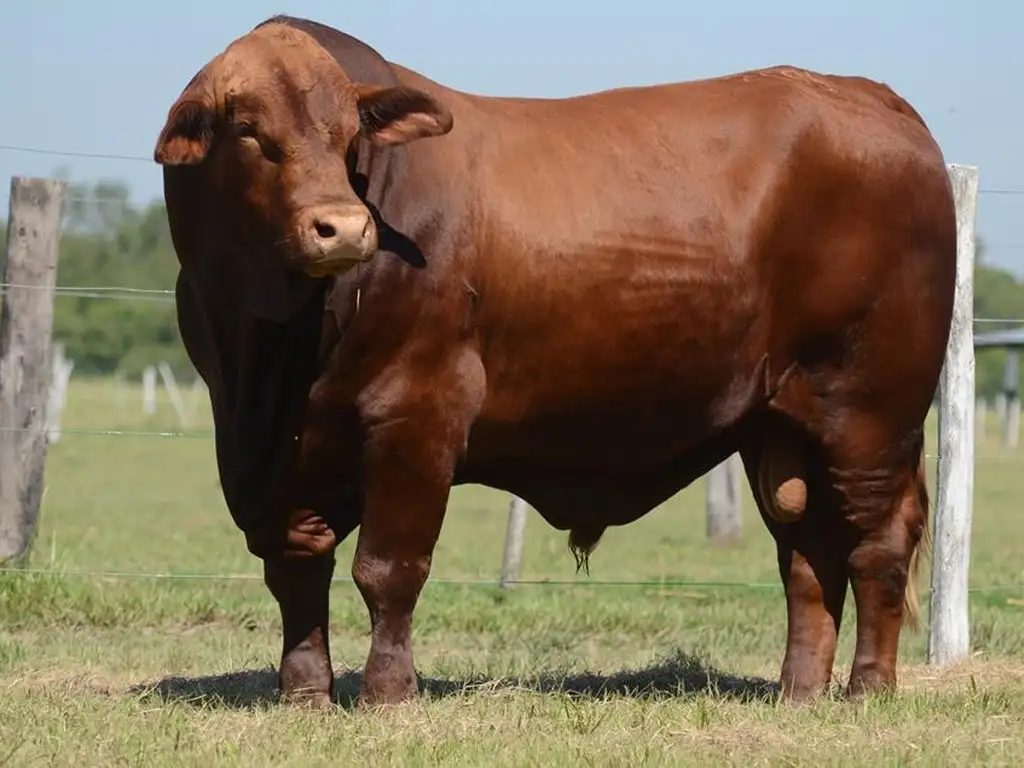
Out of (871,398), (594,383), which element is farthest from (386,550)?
(871,398)

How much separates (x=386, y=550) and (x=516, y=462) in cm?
74

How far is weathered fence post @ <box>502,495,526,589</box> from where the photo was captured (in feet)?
34.0

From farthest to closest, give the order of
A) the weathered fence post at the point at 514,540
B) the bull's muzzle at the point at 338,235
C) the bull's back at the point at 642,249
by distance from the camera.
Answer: the weathered fence post at the point at 514,540 → the bull's back at the point at 642,249 → the bull's muzzle at the point at 338,235

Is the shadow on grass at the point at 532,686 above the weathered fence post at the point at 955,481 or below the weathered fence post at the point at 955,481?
below

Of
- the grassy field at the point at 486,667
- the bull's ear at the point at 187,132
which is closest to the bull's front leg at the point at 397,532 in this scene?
the grassy field at the point at 486,667

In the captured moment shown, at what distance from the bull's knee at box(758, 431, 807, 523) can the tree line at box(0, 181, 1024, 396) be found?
80.0 feet

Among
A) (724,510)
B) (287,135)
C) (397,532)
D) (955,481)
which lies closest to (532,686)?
(397,532)

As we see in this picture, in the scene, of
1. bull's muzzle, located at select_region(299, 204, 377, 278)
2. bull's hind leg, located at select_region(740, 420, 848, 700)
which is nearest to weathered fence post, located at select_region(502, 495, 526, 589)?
bull's hind leg, located at select_region(740, 420, 848, 700)

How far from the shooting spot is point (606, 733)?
17.6ft

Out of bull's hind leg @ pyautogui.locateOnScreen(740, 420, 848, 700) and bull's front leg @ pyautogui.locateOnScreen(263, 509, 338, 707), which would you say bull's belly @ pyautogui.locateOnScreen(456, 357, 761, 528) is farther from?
bull's front leg @ pyautogui.locateOnScreen(263, 509, 338, 707)

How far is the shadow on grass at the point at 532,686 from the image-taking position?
632 centimetres

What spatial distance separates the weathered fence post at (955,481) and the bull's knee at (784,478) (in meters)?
1.58

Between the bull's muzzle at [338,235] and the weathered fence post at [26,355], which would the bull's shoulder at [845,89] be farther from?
the weathered fence post at [26,355]

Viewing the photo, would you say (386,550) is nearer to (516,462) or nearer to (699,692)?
(516,462)
